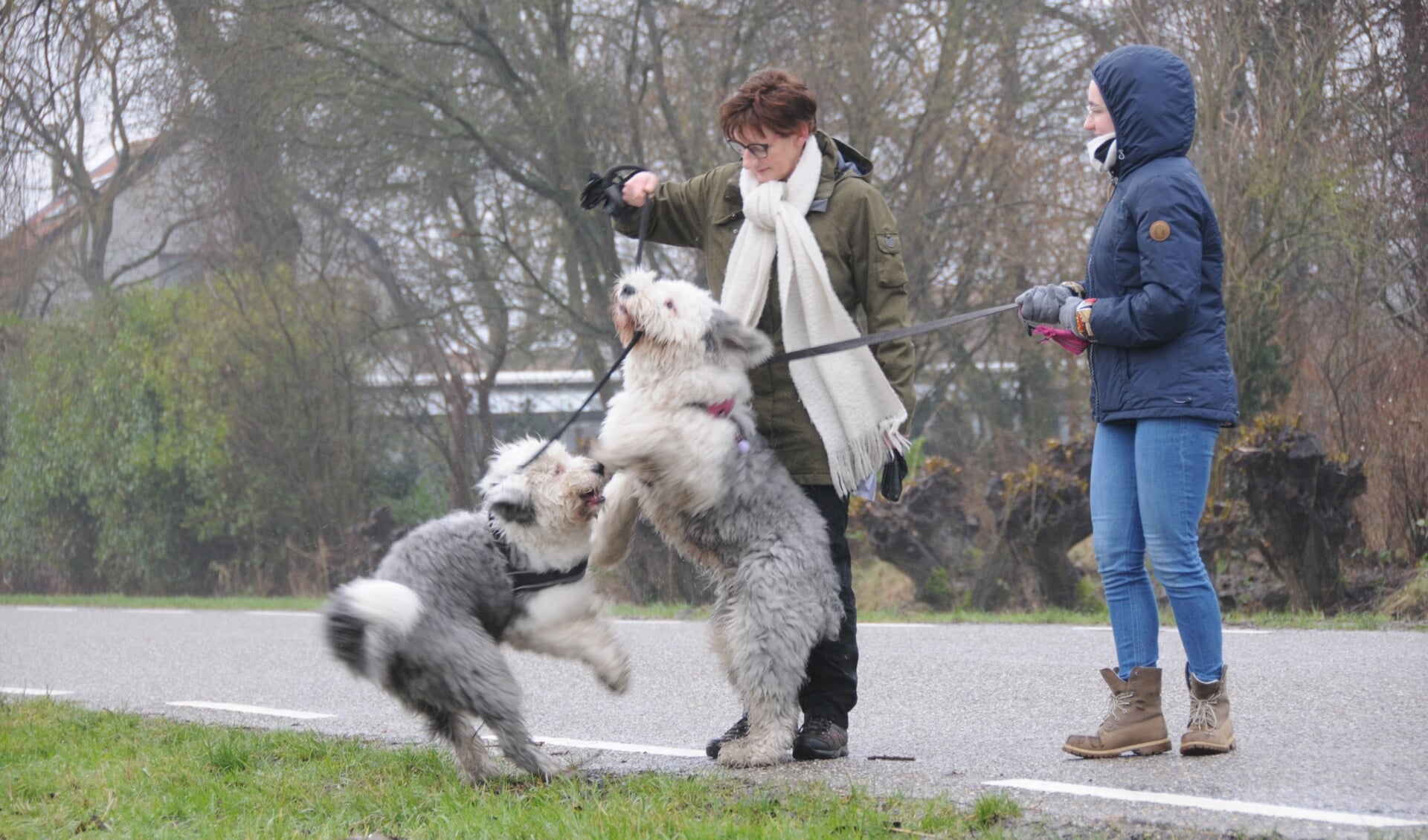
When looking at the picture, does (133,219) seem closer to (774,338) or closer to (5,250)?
(5,250)

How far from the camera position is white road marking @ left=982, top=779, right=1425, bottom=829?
3.64m

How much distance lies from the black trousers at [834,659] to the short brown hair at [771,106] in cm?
131

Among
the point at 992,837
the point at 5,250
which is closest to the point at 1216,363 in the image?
the point at 992,837

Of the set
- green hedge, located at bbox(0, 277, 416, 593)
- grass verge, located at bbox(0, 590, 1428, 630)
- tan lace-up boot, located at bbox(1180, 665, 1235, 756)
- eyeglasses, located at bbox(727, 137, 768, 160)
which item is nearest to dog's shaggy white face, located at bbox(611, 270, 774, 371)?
eyeglasses, located at bbox(727, 137, 768, 160)

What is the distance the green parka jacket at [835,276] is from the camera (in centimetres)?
501

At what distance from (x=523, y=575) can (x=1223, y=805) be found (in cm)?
234

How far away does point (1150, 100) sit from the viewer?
4516mm

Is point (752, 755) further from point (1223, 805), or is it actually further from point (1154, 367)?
point (1154, 367)

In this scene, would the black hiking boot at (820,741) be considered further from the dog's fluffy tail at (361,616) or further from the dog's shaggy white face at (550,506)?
the dog's fluffy tail at (361,616)

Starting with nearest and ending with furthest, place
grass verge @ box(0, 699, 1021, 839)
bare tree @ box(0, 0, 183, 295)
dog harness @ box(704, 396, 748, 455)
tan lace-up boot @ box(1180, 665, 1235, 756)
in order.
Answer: grass verge @ box(0, 699, 1021, 839) → tan lace-up boot @ box(1180, 665, 1235, 756) → dog harness @ box(704, 396, 748, 455) → bare tree @ box(0, 0, 183, 295)

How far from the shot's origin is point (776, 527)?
4.83m

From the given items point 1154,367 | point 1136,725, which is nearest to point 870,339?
point 1154,367

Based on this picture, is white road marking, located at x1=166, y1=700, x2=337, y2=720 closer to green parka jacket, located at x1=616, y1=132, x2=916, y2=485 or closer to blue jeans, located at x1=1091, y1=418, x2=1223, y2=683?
green parka jacket, located at x1=616, y1=132, x2=916, y2=485

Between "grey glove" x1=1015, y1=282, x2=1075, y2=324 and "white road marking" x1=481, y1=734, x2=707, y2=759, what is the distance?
206 centimetres
